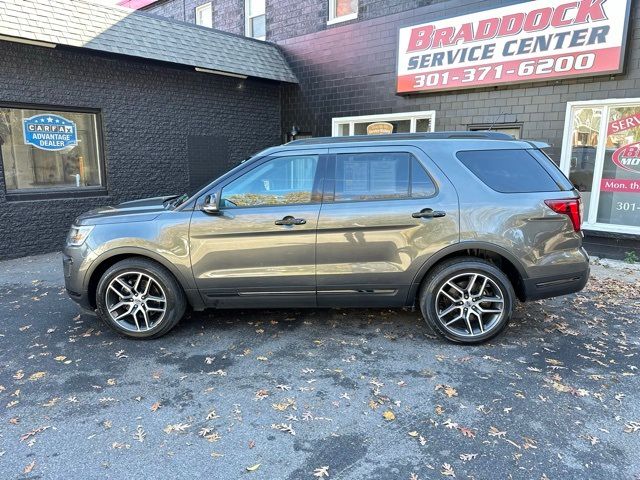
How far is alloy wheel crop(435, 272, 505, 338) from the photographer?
4.08 metres

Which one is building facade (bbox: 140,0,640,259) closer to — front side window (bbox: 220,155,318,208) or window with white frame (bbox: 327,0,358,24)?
window with white frame (bbox: 327,0,358,24)

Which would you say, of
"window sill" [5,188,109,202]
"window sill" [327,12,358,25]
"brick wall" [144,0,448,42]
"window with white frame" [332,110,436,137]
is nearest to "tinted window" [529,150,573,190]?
"window with white frame" [332,110,436,137]

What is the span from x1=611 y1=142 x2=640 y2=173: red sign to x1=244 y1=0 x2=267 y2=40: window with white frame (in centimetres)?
877

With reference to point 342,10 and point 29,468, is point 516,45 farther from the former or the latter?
point 29,468

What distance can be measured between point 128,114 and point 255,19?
533 centimetres

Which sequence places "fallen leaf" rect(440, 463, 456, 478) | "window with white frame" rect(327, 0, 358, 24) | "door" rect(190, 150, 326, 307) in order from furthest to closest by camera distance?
"window with white frame" rect(327, 0, 358, 24) → "door" rect(190, 150, 326, 307) → "fallen leaf" rect(440, 463, 456, 478)

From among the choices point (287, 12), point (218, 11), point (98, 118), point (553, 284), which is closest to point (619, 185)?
point (553, 284)

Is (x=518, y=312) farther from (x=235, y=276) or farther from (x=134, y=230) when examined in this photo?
(x=134, y=230)

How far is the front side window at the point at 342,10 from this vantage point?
32.4ft

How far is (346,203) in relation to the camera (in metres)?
4.10

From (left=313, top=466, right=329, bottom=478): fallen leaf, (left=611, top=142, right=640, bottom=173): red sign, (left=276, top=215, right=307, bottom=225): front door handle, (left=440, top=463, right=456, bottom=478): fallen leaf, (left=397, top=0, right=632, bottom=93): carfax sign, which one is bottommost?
(left=313, top=466, right=329, bottom=478): fallen leaf

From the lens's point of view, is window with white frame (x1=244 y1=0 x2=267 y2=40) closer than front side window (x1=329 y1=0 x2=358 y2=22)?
No

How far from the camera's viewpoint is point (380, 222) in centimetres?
403

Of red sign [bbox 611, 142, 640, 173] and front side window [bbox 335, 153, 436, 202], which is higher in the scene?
red sign [bbox 611, 142, 640, 173]
